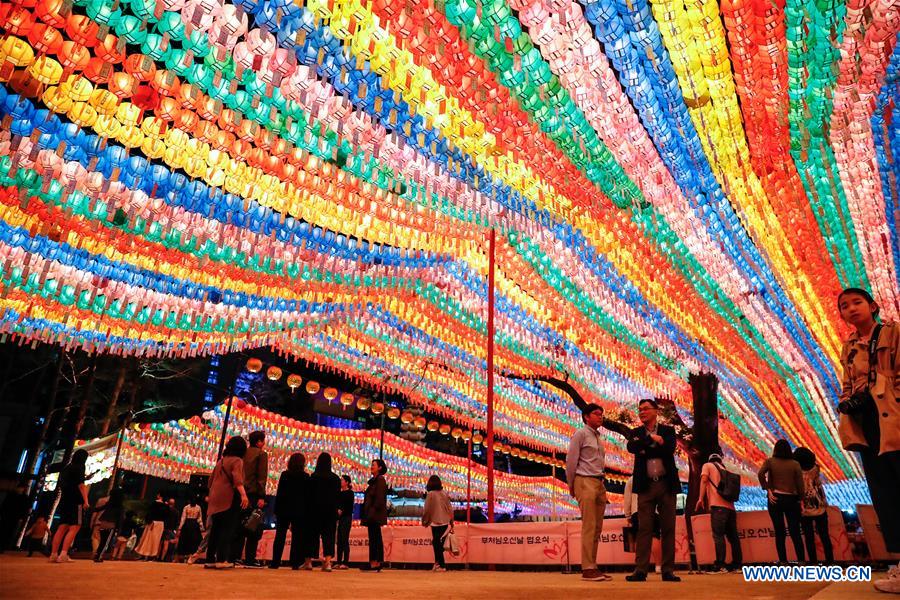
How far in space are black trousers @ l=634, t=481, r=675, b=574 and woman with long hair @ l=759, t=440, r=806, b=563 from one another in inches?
73.3

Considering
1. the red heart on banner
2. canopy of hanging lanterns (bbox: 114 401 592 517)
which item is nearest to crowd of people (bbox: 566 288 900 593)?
the red heart on banner

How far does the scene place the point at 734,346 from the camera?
11945 millimetres

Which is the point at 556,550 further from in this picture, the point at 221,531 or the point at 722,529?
the point at 221,531

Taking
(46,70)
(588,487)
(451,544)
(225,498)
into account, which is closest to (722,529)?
(588,487)

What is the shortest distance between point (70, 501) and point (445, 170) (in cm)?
564

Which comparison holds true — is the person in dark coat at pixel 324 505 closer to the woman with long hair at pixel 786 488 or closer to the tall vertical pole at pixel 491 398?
the tall vertical pole at pixel 491 398

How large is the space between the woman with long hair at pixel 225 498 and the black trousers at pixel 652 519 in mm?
3421

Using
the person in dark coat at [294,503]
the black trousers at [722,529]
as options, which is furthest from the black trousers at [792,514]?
the person in dark coat at [294,503]

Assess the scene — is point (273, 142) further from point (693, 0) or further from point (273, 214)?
point (693, 0)

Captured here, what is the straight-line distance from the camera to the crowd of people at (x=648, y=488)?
299 cm

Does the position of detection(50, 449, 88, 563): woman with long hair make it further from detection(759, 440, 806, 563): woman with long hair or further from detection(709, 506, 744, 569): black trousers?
detection(759, 440, 806, 563): woman with long hair

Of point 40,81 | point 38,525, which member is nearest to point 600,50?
point 40,81

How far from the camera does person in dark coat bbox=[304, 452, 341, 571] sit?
661 cm

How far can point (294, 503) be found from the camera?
6.54 m
